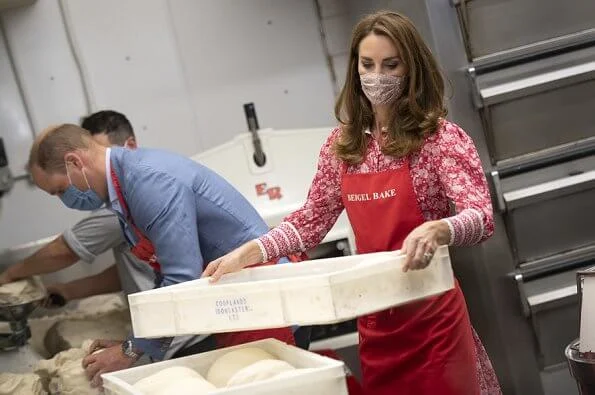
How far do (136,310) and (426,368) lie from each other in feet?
2.04

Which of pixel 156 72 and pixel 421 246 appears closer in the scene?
pixel 421 246

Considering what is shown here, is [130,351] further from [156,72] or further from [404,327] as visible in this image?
[156,72]

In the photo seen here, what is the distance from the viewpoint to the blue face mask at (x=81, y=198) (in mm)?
2516

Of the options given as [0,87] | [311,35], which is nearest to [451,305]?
[311,35]

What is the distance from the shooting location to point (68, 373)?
2.45 metres

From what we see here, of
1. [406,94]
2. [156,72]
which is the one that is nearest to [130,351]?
[406,94]

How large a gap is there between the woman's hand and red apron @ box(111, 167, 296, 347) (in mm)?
276

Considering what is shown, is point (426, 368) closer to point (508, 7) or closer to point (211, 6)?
point (508, 7)

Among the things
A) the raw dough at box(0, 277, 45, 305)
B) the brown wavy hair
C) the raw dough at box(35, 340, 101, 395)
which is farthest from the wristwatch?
the raw dough at box(0, 277, 45, 305)

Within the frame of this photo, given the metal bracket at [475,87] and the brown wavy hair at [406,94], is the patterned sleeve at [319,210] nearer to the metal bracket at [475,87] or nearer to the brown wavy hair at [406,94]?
the brown wavy hair at [406,94]

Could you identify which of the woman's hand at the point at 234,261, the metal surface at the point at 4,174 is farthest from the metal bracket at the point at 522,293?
the metal surface at the point at 4,174

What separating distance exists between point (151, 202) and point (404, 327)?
2.28 ft

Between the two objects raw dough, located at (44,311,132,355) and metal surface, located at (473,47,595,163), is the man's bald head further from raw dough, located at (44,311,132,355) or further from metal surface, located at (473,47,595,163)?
metal surface, located at (473,47,595,163)

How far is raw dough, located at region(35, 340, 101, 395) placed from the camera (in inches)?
95.8
